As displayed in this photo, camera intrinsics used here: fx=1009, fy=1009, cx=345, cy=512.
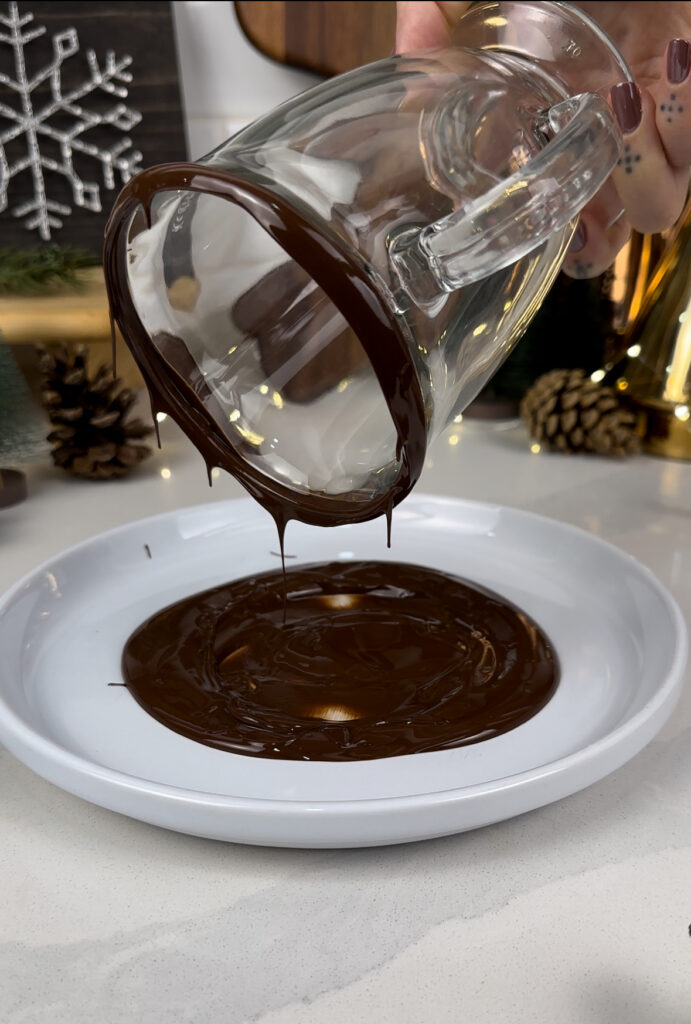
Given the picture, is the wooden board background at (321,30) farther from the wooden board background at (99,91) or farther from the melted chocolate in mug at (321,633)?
the melted chocolate in mug at (321,633)

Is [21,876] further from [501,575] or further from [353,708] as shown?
[501,575]

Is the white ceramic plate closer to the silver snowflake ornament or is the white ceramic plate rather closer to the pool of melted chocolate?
the pool of melted chocolate

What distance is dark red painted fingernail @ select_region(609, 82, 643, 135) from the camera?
0.55m

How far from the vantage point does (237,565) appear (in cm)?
70

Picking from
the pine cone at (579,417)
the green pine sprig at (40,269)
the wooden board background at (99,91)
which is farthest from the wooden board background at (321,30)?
the pine cone at (579,417)

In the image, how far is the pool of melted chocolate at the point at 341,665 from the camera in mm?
489

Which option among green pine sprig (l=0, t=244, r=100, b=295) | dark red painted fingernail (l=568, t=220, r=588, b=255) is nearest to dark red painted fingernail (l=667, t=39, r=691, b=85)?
dark red painted fingernail (l=568, t=220, r=588, b=255)

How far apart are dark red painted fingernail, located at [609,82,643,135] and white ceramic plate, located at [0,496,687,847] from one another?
0.26 meters

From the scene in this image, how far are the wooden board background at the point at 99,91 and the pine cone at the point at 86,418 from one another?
26cm

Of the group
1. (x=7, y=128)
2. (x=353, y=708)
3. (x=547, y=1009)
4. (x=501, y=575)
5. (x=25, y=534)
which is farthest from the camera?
(x=7, y=128)

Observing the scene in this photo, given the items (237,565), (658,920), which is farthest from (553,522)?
(658,920)

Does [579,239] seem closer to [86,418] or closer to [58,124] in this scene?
[86,418]

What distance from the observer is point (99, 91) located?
3.54 feet

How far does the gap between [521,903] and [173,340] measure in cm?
32
